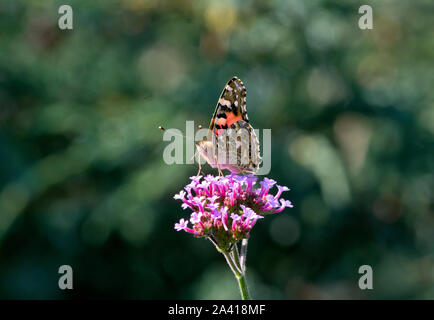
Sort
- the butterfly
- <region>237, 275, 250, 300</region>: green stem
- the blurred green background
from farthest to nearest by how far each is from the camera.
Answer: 1. the blurred green background
2. the butterfly
3. <region>237, 275, 250, 300</region>: green stem

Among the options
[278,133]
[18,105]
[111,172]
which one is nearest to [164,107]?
[111,172]

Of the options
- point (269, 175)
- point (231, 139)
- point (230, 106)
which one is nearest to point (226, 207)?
point (231, 139)

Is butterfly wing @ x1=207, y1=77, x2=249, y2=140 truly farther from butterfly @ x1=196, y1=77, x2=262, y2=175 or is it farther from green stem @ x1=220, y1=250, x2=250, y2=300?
green stem @ x1=220, y1=250, x2=250, y2=300

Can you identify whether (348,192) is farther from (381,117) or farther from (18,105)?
(18,105)

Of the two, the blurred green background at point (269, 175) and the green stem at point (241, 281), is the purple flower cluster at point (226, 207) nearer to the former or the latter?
the green stem at point (241, 281)

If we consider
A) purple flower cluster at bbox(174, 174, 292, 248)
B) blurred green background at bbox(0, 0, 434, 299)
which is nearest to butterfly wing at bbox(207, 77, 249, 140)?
purple flower cluster at bbox(174, 174, 292, 248)

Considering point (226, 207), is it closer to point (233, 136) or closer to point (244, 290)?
point (244, 290)

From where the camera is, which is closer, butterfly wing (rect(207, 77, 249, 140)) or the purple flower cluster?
the purple flower cluster
